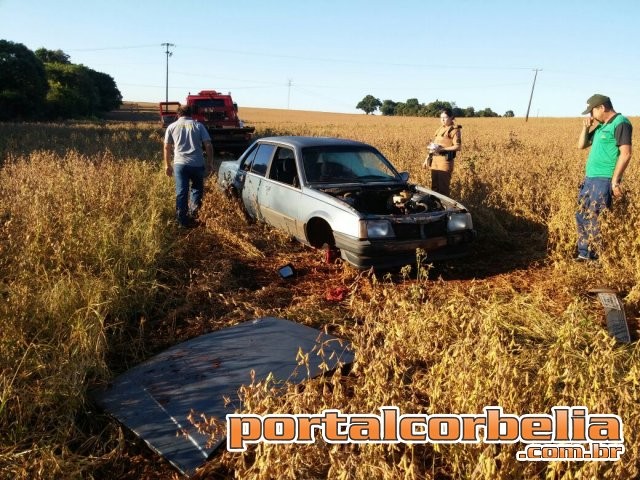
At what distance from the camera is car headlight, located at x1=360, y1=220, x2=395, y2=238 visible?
15.9ft

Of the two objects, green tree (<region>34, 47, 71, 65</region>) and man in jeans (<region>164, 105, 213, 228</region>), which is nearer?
man in jeans (<region>164, 105, 213, 228</region>)

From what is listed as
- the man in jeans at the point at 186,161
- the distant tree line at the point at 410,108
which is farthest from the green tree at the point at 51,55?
the man in jeans at the point at 186,161

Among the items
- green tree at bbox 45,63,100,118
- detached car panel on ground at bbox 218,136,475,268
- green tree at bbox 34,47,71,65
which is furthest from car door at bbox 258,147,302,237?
green tree at bbox 34,47,71,65

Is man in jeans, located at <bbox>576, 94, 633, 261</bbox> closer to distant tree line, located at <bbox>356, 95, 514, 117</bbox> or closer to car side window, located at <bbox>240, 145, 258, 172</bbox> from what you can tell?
car side window, located at <bbox>240, 145, 258, 172</bbox>

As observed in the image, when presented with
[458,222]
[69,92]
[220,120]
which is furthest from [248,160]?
[69,92]

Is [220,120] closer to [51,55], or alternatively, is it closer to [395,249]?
[395,249]

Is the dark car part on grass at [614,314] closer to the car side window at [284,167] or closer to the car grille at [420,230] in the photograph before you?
the car grille at [420,230]

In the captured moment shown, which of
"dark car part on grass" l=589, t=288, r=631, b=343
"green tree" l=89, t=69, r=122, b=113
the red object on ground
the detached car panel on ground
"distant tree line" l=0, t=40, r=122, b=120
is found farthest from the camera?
"green tree" l=89, t=69, r=122, b=113

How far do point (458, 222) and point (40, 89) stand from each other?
51874 mm

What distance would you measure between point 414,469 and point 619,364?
136 centimetres

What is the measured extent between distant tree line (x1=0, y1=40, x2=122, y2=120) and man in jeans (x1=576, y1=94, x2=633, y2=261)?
50.1 m

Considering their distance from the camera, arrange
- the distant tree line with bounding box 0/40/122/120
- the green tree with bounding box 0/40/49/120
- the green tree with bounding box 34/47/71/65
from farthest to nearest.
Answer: the green tree with bounding box 34/47/71/65, the distant tree line with bounding box 0/40/122/120, the green tree with bounding box 0/40/49/120

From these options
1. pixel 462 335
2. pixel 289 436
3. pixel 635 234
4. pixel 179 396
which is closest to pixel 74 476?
pixel 179 396

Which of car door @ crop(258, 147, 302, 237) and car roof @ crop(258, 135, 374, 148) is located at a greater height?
car roof @ crop(258, 135, 374, 148)
